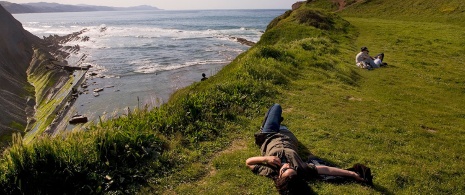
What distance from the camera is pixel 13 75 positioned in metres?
36.8

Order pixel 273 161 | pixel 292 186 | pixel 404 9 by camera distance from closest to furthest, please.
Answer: pixel 292 186 < pixel 273 161 < pixel 404 9

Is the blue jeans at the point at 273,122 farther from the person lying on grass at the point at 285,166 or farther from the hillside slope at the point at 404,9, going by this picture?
the hillside slope at the point at 404,9

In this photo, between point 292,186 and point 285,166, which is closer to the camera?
point 292,186

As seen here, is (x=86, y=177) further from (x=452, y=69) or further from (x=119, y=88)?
(x=119, y=88)

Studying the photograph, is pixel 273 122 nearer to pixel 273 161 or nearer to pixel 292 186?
pixel 273 161

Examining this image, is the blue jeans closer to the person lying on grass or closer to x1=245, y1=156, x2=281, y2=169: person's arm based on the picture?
the person lying on grass

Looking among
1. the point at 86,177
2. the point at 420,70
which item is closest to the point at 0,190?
the point at 86,177

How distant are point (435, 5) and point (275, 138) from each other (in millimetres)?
45785

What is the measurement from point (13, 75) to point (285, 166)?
40.0 metres

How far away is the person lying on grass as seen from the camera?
19.4 feet

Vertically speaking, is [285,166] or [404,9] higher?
[404,9]

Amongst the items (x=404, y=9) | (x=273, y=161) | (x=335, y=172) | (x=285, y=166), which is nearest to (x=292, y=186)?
(x=285, y=166)

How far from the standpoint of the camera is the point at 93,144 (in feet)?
22.2

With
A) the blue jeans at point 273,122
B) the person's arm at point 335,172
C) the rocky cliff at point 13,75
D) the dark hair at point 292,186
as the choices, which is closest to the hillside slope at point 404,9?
the blue jeans at point 273,122
